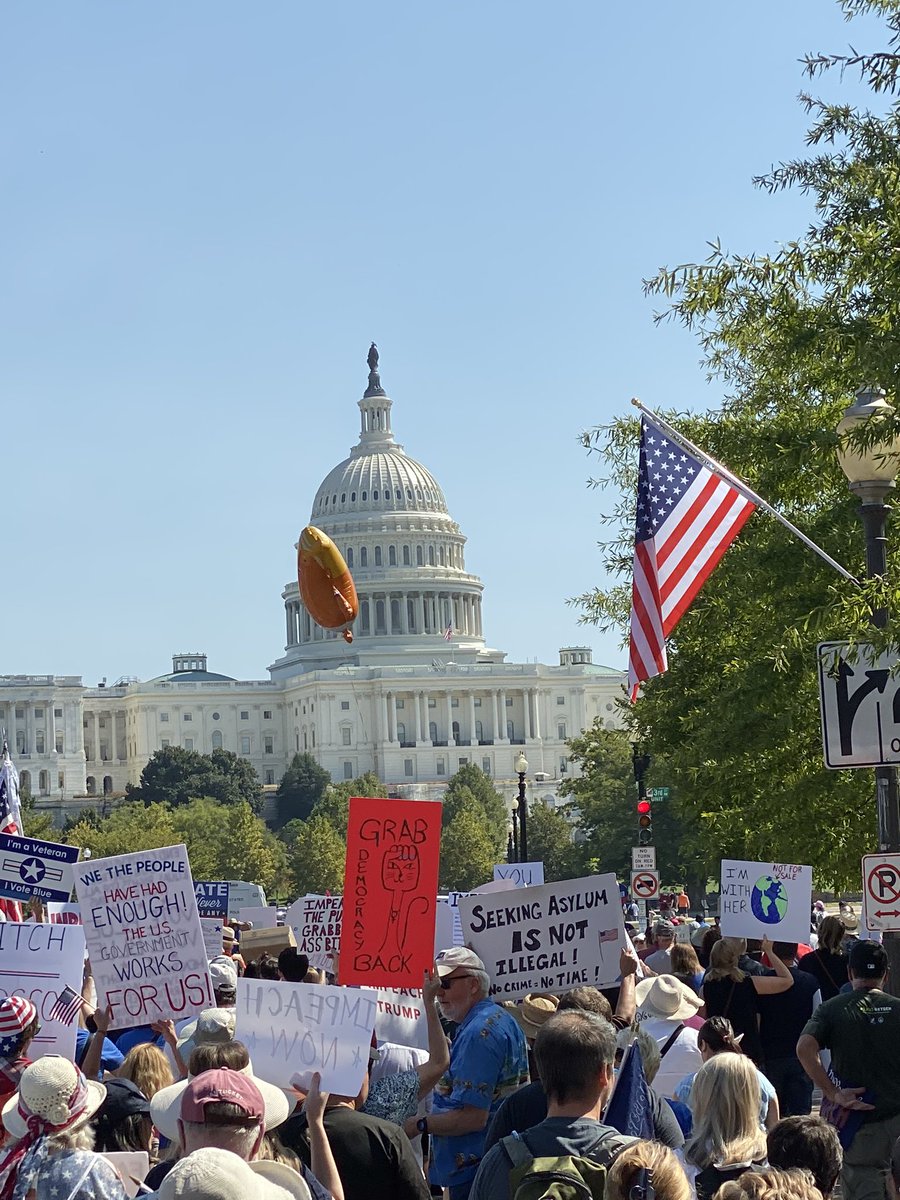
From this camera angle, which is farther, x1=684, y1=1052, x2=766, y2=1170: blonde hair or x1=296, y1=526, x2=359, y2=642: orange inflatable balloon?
x1=296, y1=526, x2=359, y2=642: orange inflatable balloon

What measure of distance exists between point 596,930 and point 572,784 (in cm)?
8203

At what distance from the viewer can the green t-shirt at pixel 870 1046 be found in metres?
9.84

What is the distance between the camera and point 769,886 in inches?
596

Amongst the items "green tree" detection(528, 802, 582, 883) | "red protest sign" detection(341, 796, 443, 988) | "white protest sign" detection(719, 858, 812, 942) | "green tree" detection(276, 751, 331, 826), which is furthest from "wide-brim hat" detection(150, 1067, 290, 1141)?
"green tree" detection(276, 751, 331, 826)

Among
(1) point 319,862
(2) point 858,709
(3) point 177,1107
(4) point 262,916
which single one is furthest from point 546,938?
(1) point 319,862

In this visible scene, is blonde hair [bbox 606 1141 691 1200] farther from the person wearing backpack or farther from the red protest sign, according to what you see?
the red protest sign

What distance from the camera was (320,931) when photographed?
49.5 feet

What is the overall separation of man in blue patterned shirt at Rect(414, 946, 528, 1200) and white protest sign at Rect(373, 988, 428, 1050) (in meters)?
0.63

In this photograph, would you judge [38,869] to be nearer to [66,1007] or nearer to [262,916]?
[66,1007]

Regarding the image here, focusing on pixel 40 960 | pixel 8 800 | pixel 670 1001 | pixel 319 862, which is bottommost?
pixel 319 862

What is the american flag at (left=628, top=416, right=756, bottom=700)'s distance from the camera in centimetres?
1593

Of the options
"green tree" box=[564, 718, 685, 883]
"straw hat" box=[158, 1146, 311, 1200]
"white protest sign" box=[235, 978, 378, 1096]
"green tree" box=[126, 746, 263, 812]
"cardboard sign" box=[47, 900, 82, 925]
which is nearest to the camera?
"straw hat" box=[158, 1146, 311, 1200]

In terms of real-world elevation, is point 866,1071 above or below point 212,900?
below

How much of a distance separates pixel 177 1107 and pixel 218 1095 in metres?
1.05
